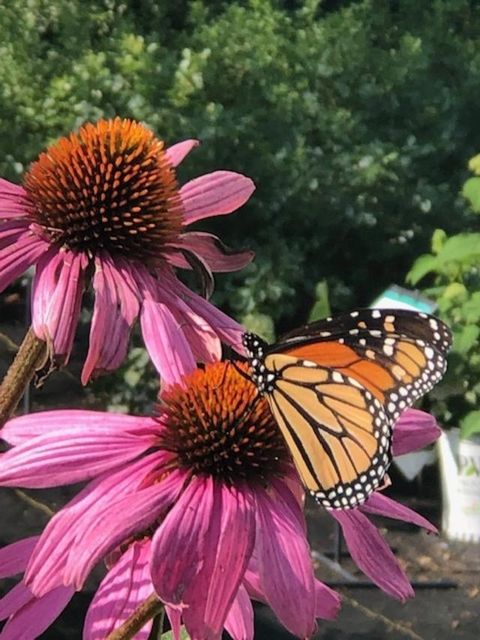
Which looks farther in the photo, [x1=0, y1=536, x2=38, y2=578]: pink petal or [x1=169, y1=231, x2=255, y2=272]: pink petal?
[x1=169, y1=231, x2=255, y2=272]: pink petal

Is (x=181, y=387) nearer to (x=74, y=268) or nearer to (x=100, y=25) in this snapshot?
(x=74, y=268)

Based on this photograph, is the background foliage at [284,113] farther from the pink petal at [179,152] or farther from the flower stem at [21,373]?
the flower stem at [21,373]

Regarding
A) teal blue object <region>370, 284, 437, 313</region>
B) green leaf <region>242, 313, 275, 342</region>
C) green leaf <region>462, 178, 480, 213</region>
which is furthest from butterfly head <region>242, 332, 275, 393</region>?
green leaf <region>242, 313, 275, 342</region>

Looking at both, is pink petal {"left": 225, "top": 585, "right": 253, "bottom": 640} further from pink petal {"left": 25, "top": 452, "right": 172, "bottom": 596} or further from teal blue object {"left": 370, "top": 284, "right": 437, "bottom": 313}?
teal blue object {"left": 370, "top": 284, "right": 437, "bottom": 313}

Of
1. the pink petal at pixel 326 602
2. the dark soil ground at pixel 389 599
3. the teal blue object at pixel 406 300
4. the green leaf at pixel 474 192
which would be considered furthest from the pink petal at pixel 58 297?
the green leaf at pixel 474 192

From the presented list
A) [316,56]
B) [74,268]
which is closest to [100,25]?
[316,56]

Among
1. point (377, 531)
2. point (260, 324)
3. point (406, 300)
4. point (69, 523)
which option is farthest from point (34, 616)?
point (260, 324)
